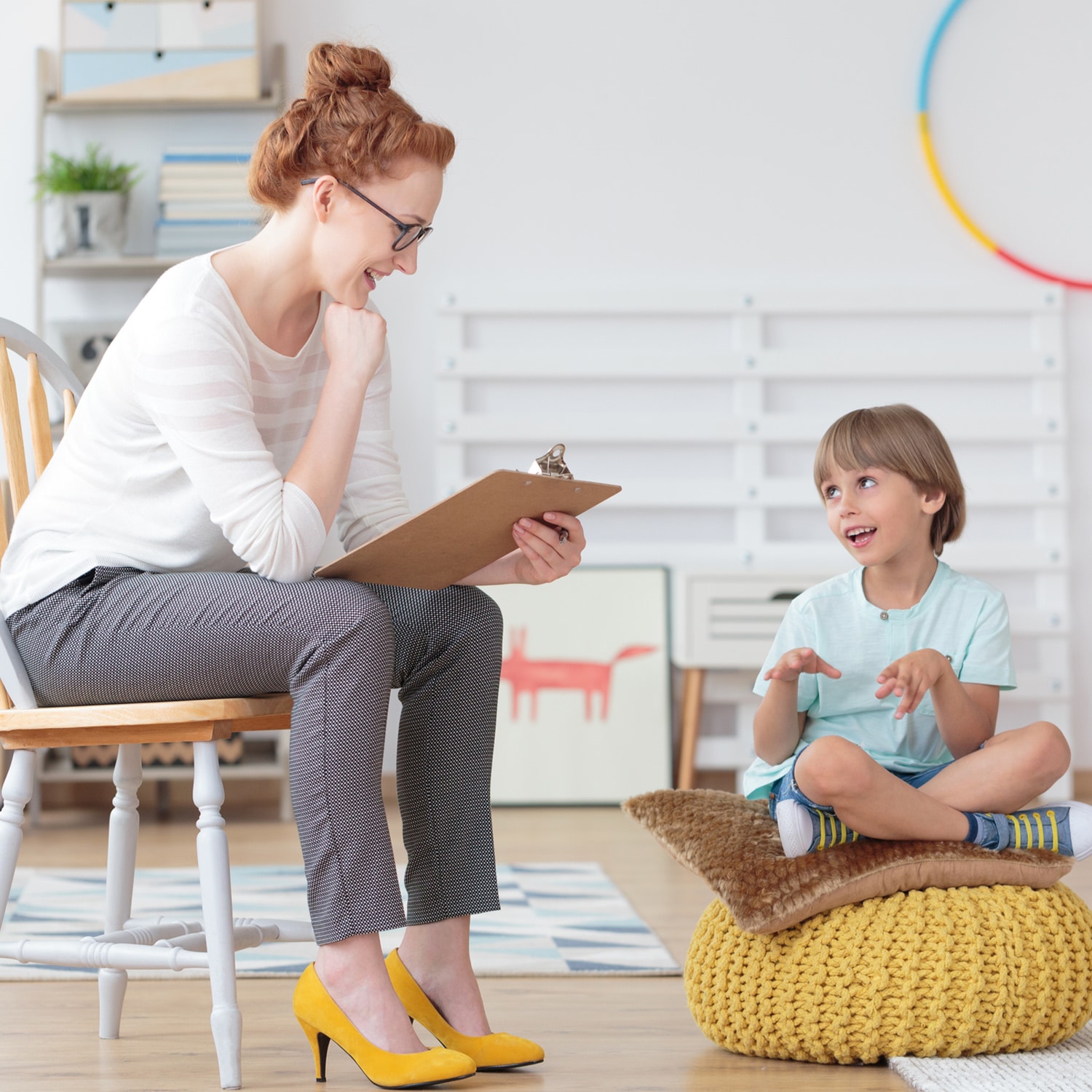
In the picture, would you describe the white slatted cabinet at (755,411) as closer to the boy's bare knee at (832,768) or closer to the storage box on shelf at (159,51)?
the storage box on shelf at (159,51)

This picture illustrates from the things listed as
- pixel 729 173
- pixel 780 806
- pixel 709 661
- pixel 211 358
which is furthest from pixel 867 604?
pixel 729 173

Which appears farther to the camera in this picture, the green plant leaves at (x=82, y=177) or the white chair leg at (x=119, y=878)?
the green plant leaves at (x=82, y=177)

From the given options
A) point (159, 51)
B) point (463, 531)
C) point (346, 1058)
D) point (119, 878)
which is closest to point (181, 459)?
point (463, 531)

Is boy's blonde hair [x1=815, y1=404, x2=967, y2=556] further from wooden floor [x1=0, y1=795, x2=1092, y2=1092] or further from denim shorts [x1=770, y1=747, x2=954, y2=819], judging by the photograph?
wooden floor [x1=0, y1=795, x2=1092, y2=1092]

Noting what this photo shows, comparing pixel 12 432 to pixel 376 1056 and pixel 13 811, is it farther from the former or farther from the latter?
pixel 376 1056

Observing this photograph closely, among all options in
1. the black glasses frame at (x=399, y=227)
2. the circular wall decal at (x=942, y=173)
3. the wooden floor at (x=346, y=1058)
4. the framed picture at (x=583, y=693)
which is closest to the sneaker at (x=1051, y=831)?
the wooden floor at (x=346, y=1058)

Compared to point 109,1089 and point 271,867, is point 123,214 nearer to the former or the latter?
point 271,867

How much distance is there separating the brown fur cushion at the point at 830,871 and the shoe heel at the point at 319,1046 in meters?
0.38

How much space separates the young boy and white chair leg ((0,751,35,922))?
70 cm

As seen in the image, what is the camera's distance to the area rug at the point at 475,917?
162 cm

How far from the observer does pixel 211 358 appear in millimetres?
1135

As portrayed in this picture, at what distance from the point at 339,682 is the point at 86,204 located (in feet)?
→ 7.56

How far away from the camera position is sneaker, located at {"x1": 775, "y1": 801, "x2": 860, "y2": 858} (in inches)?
50.4

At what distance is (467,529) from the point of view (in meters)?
1.12
